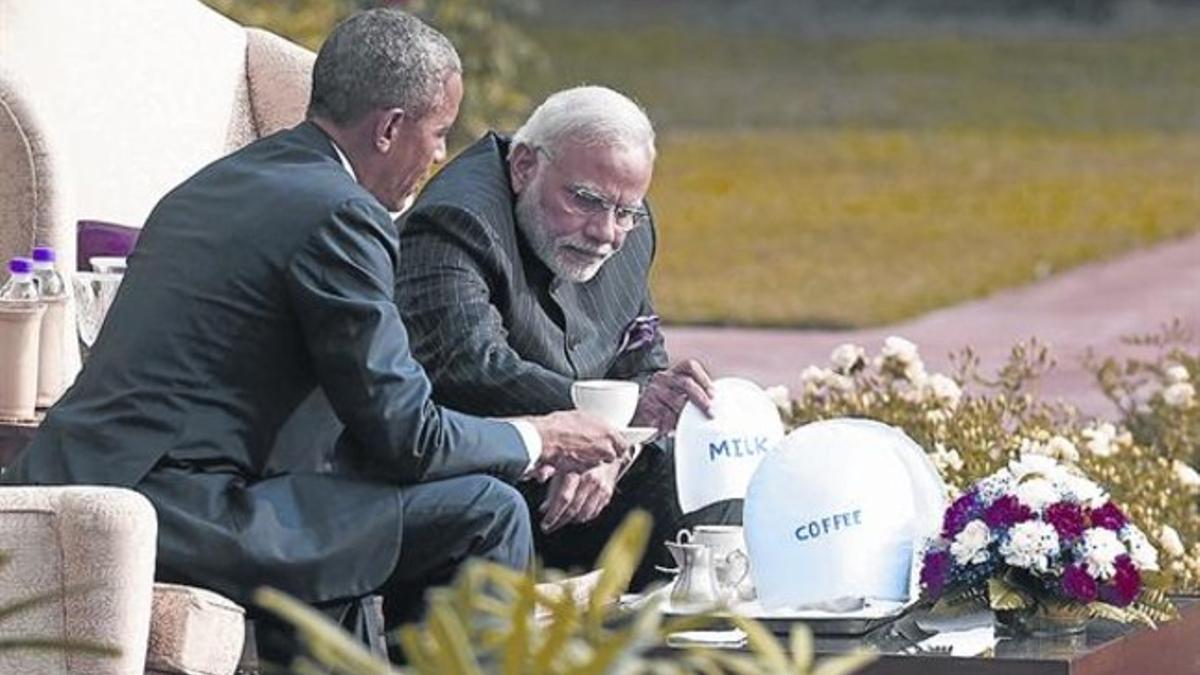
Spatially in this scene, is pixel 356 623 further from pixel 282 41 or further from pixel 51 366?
pixel 282 41

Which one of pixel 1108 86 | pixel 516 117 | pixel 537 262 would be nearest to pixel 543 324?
pixel 537 262

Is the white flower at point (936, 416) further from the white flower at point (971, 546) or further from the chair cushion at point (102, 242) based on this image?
the white flower at point (971, 546)

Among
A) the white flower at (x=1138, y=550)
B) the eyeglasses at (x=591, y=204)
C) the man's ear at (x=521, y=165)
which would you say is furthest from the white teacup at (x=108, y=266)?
the white flower at (x=1138, y=550)

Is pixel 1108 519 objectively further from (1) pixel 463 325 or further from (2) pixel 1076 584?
(1) pixel 463 325

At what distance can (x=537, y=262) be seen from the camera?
5512mm

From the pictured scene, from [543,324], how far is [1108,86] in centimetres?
1781

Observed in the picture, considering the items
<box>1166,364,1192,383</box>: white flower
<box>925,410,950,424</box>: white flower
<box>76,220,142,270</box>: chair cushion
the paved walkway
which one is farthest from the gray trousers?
the paved walkway

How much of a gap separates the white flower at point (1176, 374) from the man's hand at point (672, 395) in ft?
8.10

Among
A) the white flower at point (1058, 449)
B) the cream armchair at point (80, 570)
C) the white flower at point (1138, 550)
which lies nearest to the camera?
the cream armchair at point (80, 570)

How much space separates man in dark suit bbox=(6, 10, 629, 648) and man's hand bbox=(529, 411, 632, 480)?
233 mm

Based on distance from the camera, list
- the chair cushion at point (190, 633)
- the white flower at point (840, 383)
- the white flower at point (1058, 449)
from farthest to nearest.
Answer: the white flower at point (840, 383) → the white flower at point (1058, 449) → the chair cushion at point (190, 633)

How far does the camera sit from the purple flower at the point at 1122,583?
4723mm

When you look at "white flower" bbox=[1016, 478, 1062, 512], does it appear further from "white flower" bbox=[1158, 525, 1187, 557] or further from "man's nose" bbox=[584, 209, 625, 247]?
A: "white flower" bbox=[1158, 525, 1187, 557]

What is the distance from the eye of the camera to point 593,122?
17.6ft
